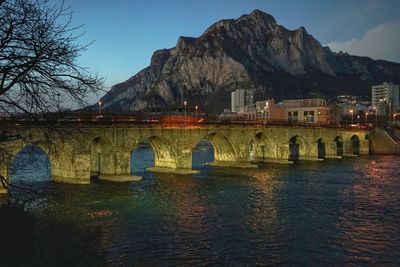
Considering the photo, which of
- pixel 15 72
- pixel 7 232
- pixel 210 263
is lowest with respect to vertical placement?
pixel 210 263

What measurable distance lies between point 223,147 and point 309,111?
82.3 m

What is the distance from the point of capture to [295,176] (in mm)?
59906

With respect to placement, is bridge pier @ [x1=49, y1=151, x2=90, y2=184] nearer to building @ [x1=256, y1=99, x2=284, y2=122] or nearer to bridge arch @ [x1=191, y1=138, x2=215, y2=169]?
bridge arch @ [x1=191, y1=138, x2=215, y2=169]

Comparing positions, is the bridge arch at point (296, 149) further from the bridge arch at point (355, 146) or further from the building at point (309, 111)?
the building at point (309, 111)

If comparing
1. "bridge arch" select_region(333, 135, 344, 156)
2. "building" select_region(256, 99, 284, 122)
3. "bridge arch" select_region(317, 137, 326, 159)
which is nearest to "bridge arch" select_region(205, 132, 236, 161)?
"bridge arch" select_region(317, 137, 326, 159)

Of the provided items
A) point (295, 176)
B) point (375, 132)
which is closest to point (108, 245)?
point (295, 176)

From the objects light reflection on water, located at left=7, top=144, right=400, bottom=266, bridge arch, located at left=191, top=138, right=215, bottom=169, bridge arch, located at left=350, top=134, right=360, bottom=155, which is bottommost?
light reflection on water, located at left=7, top=144, right=400, bottom=266

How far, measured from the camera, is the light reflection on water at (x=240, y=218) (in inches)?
926

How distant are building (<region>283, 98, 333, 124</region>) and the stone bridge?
174ft

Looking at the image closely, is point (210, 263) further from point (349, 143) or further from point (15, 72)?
point (349, 143)

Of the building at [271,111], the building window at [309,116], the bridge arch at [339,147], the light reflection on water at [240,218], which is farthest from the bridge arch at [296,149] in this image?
the building window at [309,116]

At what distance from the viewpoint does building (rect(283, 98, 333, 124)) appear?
146m

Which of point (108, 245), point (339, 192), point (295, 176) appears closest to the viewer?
point (108, 245)

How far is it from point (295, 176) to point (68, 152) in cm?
3163
